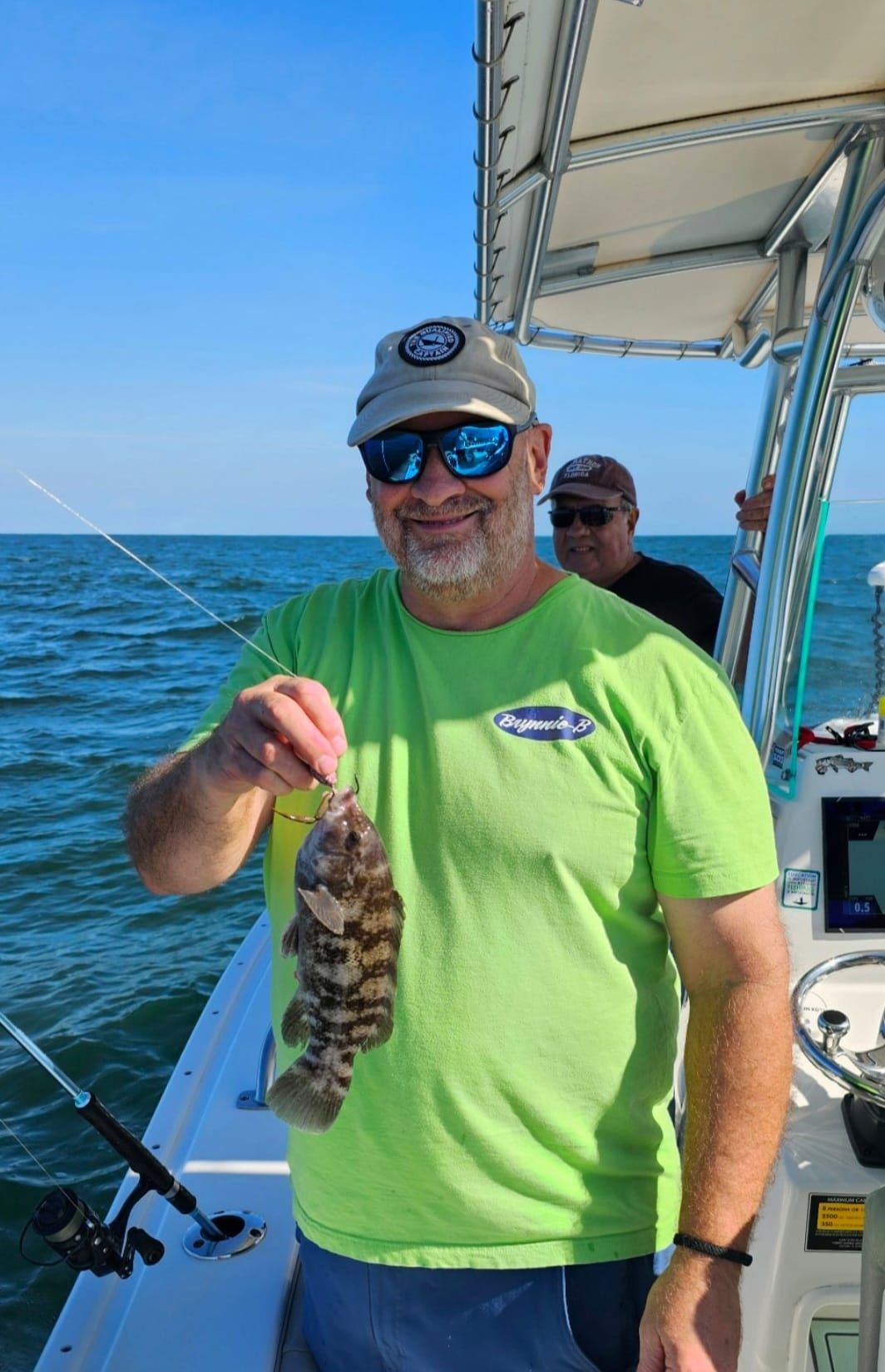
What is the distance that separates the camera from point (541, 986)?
6.09 ft

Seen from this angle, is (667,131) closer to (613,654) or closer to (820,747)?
(613,654)

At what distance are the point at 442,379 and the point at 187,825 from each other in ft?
3.30

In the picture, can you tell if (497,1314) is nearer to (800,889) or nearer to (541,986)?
(541,986)

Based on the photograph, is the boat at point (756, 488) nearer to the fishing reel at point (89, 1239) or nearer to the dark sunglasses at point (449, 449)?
the fishing reel at point (89, 1239)

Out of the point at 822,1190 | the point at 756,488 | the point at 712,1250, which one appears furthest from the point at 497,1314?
the point at 756,488

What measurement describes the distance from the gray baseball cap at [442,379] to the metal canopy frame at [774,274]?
1.56ft

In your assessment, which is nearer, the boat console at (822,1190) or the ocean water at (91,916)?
the boat console at (822,1190)

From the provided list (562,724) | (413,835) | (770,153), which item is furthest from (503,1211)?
(770,153)

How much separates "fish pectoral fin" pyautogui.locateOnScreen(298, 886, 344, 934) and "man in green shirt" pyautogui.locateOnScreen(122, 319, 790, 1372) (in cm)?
21

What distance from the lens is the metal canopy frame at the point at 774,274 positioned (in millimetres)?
2394

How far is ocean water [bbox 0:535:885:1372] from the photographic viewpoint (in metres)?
4.35

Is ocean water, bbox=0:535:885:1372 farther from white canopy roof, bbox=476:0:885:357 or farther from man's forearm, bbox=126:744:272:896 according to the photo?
man's forearm, bbox=126:744:272:896

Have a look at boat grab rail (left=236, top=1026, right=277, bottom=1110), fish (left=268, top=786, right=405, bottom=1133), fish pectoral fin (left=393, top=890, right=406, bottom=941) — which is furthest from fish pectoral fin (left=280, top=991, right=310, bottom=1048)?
boat grab rail (left=236, top=1026, right=277, bottom=1110)

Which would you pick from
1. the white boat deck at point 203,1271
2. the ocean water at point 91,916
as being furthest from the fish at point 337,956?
the ocean water at point 91,916
